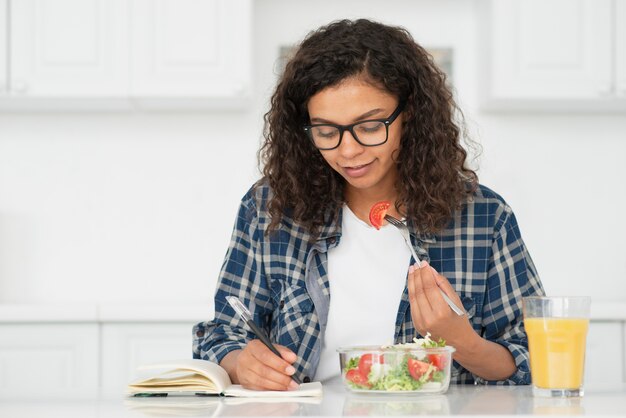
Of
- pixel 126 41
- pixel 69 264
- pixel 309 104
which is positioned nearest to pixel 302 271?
pixel 309 104

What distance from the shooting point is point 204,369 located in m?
1.49

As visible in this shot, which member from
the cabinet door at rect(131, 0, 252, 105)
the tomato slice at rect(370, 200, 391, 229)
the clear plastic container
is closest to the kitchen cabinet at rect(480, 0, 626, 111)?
the cabinet door at rect(131, 0, 252, 105)

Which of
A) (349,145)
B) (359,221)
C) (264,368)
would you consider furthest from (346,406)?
(359,221)

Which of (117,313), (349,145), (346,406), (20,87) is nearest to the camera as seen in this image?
(346,406)

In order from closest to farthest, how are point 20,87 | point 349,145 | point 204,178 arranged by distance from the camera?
point 349,145
point 20,87
point 204,178

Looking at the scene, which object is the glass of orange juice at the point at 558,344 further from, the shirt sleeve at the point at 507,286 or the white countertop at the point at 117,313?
the white countertop at the point at 117,313

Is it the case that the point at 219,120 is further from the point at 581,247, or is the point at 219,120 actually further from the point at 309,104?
the point at 309,104

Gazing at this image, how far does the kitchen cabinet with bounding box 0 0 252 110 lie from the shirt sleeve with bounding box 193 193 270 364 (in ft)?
4.38

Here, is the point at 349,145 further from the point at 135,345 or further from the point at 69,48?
the point at 69,48

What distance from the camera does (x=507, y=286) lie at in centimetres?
189

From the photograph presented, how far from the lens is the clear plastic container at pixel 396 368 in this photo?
52.7 inches

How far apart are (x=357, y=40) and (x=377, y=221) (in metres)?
0.36

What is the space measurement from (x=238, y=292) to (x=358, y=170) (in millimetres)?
360

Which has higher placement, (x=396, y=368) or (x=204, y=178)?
(x=204, y=178)
